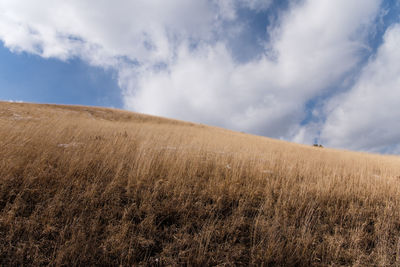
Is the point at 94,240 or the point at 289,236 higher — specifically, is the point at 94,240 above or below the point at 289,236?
below

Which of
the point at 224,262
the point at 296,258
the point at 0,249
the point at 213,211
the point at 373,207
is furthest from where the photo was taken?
the point at 373,207

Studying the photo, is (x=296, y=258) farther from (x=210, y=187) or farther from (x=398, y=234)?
(x=398, y=234)

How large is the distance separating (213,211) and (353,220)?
2707 mm

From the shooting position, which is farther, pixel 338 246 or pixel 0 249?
pixel 338 246

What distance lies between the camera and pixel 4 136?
4.96 metres

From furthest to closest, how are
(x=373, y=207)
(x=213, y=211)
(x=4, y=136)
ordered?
(x=4, y=136)
(x=373, y=207)
(x=213, y=211)

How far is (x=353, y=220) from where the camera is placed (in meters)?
3.18

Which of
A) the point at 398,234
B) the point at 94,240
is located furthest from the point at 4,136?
the point at 398,234

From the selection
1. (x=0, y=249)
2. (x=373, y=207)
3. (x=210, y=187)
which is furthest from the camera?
(x=373, y=207)

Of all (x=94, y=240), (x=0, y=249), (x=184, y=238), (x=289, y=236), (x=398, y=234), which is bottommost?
(x=0, y=249)

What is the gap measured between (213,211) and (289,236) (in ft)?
4.02

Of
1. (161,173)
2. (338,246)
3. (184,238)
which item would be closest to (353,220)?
(338,246)

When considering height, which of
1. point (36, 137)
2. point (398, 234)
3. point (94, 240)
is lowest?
point (94, 240)

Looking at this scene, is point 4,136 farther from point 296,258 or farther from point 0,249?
point 296,258
